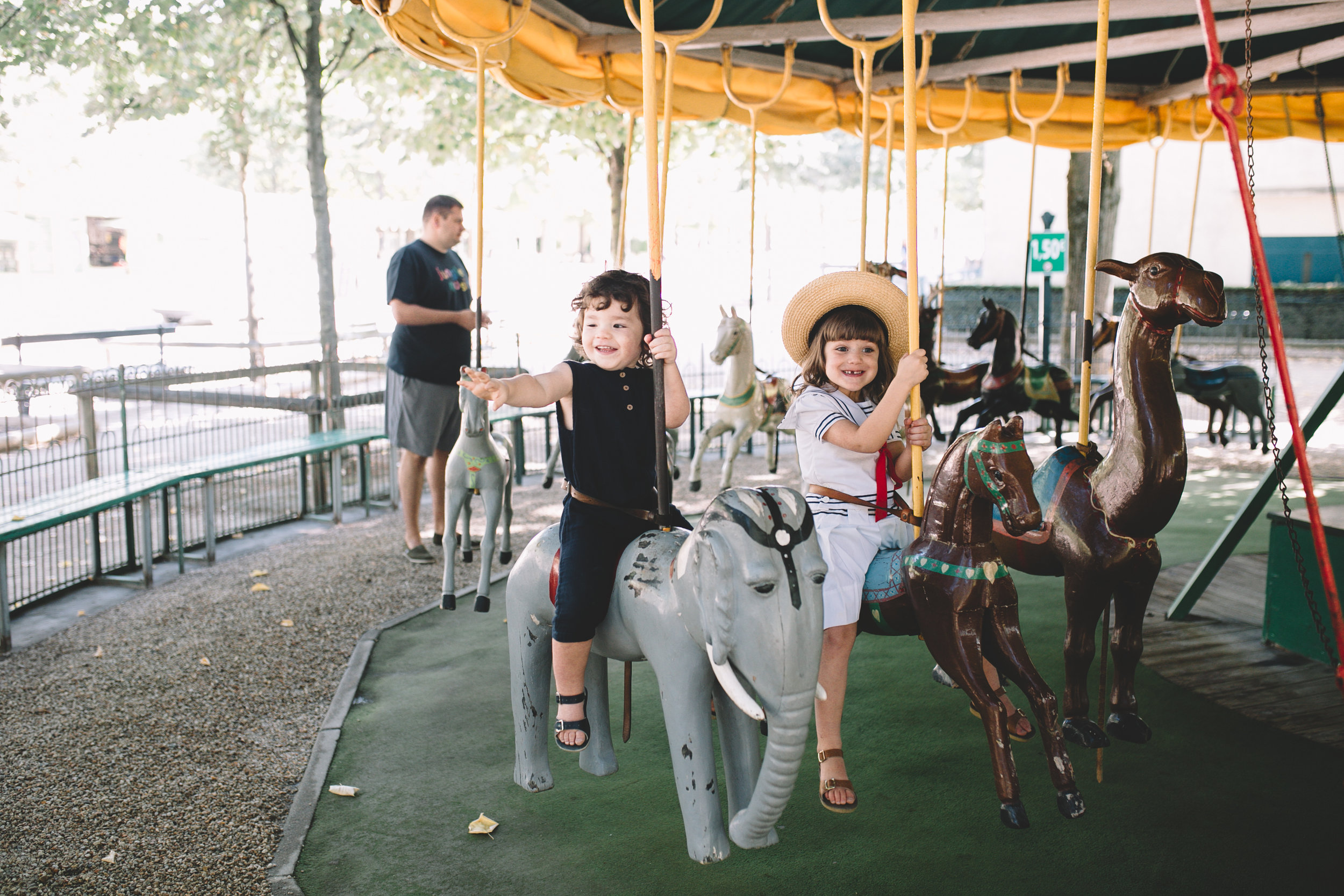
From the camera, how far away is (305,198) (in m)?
25.2

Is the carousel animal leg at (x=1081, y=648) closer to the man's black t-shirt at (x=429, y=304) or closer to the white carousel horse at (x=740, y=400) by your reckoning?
the man's black t-shirt at (x=429, y=304)

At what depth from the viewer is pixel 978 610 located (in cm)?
277

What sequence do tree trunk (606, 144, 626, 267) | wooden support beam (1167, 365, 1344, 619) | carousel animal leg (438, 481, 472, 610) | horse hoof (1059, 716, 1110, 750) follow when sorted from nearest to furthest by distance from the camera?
horse hoof (1059, 716, 1110, 750) < wooden support beam (1167, 365, 1344, 619) < carousel animal leg (438, 481, 472, 610) < tree trunk (606, 144, 626, 267)

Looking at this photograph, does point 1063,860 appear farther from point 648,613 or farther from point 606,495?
point 606,495

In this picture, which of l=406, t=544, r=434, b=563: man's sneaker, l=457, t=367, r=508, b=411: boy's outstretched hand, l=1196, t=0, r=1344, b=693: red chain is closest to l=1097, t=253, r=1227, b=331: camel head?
l=1196, t=0, r=1344, b=693: red chain

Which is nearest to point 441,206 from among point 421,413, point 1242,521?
point 421,413

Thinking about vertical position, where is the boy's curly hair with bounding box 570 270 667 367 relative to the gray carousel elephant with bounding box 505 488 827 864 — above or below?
above

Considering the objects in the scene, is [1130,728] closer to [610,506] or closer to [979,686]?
[979,686]

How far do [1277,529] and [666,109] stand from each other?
363cm

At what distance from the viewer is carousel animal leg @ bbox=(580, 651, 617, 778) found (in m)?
3.22

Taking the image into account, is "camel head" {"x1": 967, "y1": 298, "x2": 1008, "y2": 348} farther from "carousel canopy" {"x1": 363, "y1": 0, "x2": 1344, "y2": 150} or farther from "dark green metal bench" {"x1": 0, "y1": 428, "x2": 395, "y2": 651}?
"dark green metal bench" {"x1": 0, "y1": 428, "x2": 395, "y2": 651}

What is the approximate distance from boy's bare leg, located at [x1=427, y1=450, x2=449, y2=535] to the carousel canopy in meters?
2.51

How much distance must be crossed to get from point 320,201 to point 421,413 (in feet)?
11.9

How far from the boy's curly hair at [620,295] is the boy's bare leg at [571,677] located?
2.71 ft
